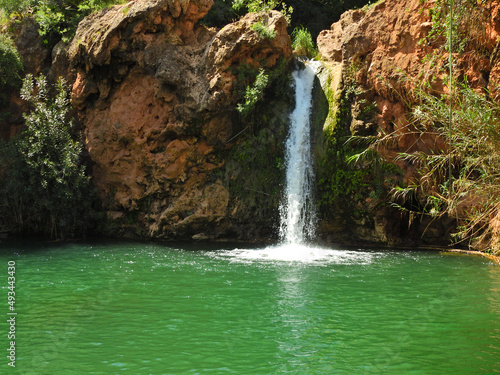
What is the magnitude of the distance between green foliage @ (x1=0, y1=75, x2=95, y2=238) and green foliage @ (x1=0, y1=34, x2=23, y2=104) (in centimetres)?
231

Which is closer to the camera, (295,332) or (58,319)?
(295,332)

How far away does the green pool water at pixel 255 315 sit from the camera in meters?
6.91

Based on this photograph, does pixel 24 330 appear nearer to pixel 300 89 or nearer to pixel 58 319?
pixel 58 319

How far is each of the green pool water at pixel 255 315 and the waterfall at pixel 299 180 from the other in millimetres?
Result: 3210

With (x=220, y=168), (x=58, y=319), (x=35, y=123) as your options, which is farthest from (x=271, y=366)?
(x=35, y=123)

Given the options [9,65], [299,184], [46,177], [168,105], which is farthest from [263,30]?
[9,65]

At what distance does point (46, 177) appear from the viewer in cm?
1898

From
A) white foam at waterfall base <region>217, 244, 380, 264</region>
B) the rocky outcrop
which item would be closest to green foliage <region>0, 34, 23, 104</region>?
white foam at waterfall base <region>217, 244, 380, 264</region>

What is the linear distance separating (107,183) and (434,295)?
45.4 feet

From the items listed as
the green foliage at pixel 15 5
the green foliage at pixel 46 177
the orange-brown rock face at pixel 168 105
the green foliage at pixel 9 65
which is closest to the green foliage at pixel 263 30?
the orange-brown rock face at pixel 168 105

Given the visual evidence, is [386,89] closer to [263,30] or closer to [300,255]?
[263,30]

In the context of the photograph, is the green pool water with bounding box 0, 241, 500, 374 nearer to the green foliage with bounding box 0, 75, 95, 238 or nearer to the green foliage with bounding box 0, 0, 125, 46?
the green foliage with bounding box 0, 75, 95, 238

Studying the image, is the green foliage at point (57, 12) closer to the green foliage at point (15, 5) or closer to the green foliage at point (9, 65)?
the green foliage at point (15, 5)

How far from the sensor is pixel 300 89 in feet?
64.5
